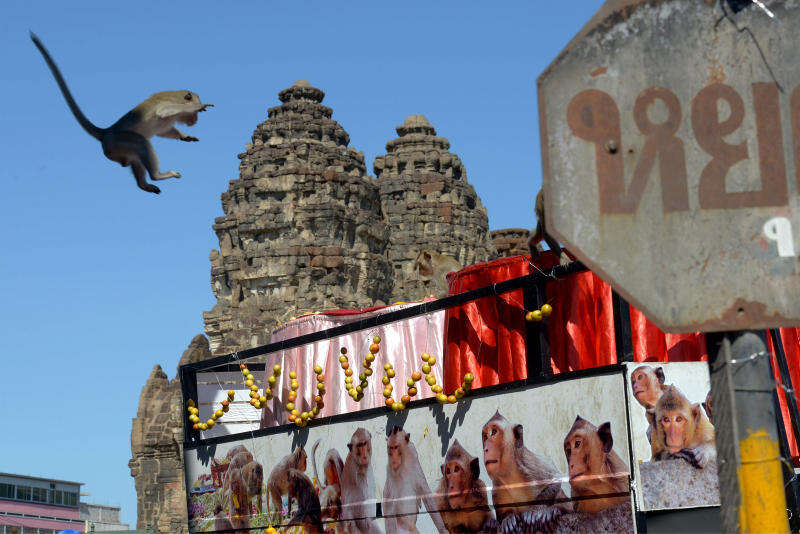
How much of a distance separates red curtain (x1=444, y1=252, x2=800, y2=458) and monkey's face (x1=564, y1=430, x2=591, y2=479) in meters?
0.74

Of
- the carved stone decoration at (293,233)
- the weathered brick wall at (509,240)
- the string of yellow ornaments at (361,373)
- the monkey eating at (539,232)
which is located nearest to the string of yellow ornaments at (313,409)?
the string of yellow ornaments at (361,373)

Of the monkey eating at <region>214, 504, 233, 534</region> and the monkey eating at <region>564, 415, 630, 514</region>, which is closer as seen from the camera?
the monkey eating at <region>564, 415, 630, 514</region>

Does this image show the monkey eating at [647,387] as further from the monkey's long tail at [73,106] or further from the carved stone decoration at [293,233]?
the carved stone decoration at [293,233]

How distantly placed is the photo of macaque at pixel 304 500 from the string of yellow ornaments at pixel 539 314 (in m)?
3.50

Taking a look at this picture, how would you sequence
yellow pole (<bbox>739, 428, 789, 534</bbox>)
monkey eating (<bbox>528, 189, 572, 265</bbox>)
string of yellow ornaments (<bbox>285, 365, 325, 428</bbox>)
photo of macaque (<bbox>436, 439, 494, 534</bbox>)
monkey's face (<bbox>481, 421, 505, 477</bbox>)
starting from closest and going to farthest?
yellow pole (<bbox>739, 428, 789, 534</bbox>)
monkey eating (<bbox>528, 189, 572, 265</bbox>)
monkey's face (<bbox>481, 421, 505, 477</bbox>)
photo of macaque (<bbox>436, 439, 494, 534</bbox>)
string of yellow ornaments (<bbox>285, 365, 325, 428</bbox>)

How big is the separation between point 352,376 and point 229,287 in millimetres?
32484

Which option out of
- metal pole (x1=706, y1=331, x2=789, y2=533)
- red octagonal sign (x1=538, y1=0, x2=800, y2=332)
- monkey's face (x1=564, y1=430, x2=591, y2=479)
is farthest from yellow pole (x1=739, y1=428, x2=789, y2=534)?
monkey's face (x1=564, y1=430, x2=591, y2=479)

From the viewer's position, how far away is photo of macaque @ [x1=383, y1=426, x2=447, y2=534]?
33.6 ft

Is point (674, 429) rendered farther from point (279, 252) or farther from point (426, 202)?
point (426, 202)

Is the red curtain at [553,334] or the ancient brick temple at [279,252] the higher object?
the ancient brick temple at [279,252]

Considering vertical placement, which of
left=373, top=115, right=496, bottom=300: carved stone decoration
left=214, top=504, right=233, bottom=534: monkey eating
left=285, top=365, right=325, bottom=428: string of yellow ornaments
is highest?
left=373, top=115, right=496, bottom=300: carved stone decoration

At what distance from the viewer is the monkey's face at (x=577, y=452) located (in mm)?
8734

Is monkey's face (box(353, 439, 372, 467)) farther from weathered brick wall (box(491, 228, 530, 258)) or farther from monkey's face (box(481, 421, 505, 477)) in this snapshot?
weathered brick wall (box(491, 228, 530, 258))

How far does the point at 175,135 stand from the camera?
22.3 ft
